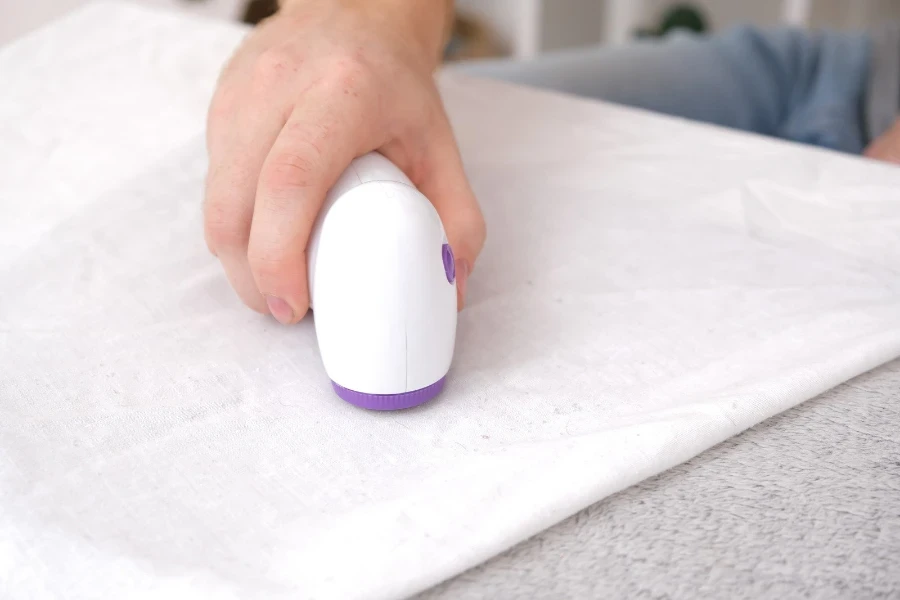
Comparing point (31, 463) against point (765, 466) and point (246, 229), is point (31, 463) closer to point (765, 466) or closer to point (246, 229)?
point (246, 229)

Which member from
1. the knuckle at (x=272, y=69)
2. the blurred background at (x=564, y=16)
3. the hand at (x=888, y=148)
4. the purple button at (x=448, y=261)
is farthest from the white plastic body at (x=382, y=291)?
the blurred background at (x=564, y=16)

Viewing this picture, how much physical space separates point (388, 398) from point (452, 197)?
0.52 feet

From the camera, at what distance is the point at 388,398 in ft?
1.46

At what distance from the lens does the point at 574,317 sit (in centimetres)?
54

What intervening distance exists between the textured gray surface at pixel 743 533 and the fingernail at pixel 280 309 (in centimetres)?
21

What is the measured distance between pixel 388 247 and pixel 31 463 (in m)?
0.21

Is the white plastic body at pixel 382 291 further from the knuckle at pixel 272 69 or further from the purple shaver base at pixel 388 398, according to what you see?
the knuckle at pixel 272 69

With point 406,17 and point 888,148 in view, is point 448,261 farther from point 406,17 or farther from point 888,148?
point 888,148

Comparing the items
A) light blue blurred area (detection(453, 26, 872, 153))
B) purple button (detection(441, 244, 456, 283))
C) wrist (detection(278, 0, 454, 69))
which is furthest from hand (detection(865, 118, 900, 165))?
purple button (detection(441, 244, 456, 283))

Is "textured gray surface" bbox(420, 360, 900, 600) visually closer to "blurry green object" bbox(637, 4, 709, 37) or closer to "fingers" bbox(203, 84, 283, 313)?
"fingers" bbox(203, 84, 283, 313)

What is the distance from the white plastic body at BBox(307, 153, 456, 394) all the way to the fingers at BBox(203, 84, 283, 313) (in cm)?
7

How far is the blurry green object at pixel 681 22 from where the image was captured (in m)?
2.12

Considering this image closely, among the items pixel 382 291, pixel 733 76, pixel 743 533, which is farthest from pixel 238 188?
pixel 733 76

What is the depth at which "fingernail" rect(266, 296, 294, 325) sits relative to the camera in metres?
0.50
